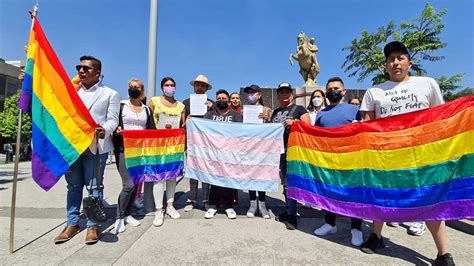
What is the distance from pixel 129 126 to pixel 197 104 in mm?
1179

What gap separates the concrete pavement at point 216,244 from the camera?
9.03ft

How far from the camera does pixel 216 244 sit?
3.11 metres

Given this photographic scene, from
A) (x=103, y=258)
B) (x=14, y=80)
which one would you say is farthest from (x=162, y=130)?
(x=14, y=80)

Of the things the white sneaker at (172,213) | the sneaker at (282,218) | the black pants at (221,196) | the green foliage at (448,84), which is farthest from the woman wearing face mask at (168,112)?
the green foliage at (448,84)

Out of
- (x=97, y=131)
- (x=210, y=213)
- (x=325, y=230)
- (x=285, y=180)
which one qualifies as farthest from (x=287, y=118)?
(x=97, y=131)

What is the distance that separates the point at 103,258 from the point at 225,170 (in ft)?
6.62

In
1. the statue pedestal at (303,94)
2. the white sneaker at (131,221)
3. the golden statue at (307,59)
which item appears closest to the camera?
the white sneaker at (131,221)

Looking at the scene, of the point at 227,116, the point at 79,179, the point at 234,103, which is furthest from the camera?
the point at 234,103

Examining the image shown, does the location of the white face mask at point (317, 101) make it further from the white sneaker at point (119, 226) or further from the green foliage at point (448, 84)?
the green foliage at point (448, 84)

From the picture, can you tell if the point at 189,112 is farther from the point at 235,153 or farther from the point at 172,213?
the point at 172,213

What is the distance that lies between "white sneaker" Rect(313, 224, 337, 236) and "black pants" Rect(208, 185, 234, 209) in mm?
1535

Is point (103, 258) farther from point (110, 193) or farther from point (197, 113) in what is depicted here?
point (110, 193)

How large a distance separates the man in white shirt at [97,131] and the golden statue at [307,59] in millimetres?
11978

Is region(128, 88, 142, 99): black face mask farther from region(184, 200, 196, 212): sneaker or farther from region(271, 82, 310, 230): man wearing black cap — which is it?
region(271, 82, 310, 230): man wearing black cap
